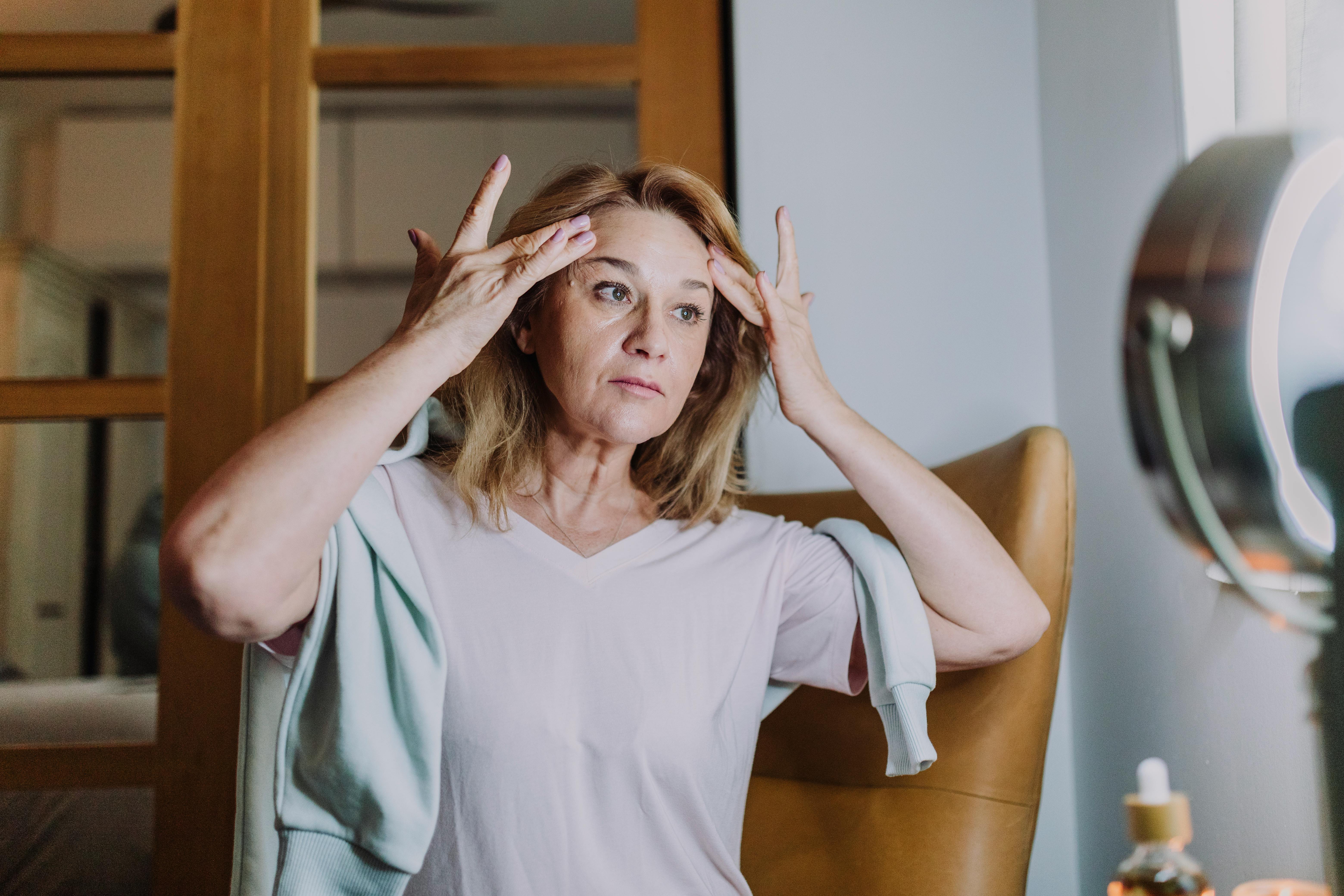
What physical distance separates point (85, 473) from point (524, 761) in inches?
44.0

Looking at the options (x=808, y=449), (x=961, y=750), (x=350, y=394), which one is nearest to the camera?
(x=350, y=394)

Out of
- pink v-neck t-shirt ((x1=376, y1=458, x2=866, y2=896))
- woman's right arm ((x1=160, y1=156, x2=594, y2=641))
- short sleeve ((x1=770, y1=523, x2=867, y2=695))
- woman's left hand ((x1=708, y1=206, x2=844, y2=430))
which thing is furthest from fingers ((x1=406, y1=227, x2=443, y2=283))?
short sleeve ((x1=770, y1=523, x2=867, y2=695))

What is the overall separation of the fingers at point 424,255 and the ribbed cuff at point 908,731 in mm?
694

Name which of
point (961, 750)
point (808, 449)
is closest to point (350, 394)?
point (961, 750)

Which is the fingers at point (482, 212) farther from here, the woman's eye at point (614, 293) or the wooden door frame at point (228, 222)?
the wooden door frame at point (228, 222)

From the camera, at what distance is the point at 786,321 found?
3.63 ft

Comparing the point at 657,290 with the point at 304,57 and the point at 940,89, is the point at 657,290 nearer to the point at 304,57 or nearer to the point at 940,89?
the point at 940,89

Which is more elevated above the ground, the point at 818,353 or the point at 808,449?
the point at 818,353

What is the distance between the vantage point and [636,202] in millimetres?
1165

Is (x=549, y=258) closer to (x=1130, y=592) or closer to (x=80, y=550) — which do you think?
(x=1130, y=592)

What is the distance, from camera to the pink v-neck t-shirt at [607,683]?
94 centimetres

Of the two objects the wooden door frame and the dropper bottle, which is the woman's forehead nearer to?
the wooden door frame

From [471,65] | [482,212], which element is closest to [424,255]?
[482,212]

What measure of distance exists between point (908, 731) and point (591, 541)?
1.36 feet
